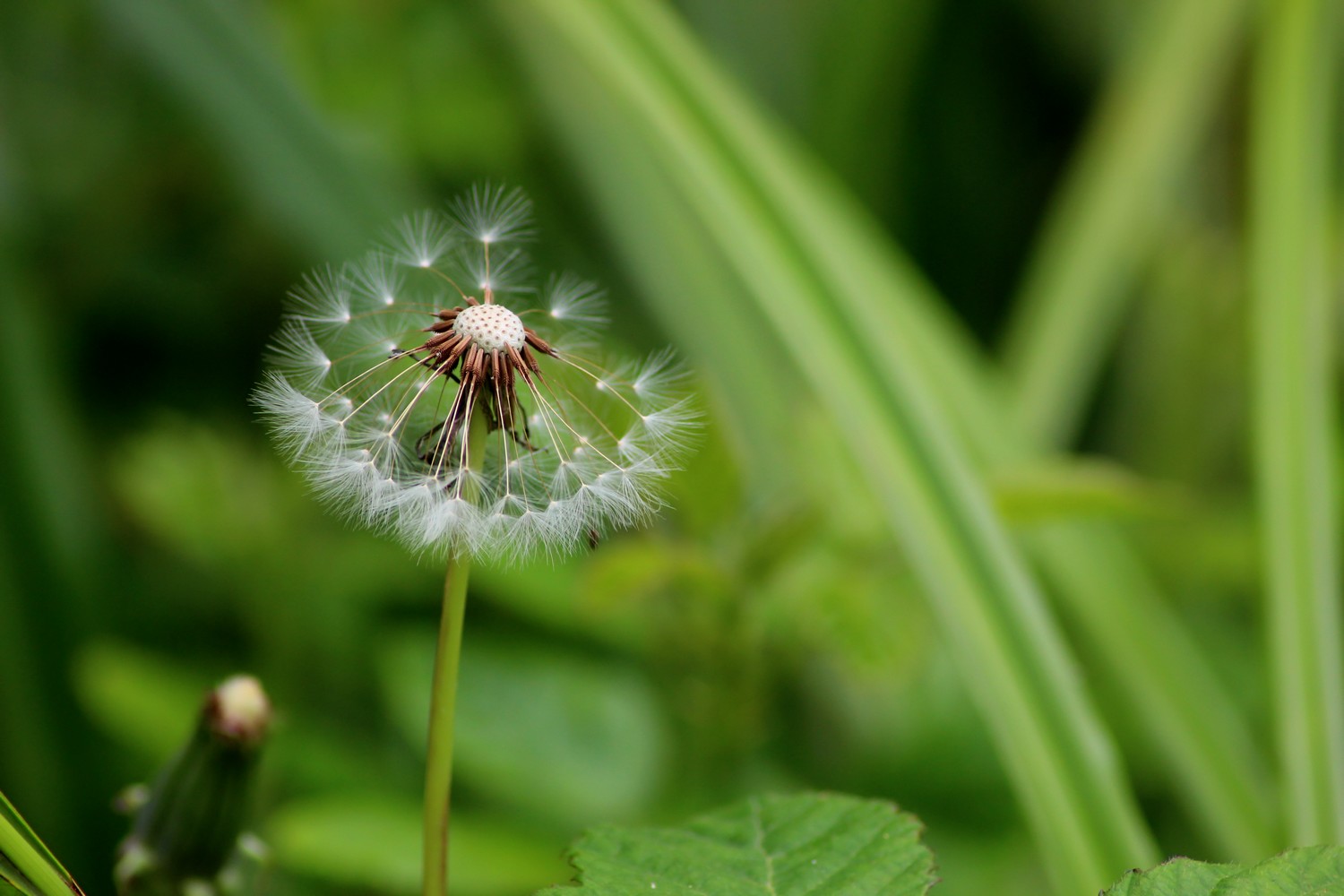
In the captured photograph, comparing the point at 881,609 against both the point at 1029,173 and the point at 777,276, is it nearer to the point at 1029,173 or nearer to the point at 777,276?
the point at 777,276

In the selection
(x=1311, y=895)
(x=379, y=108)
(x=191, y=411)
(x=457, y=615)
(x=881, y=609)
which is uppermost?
(x=379, y=108)

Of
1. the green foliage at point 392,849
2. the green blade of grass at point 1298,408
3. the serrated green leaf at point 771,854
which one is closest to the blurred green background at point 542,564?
the green foliage at point 392,849

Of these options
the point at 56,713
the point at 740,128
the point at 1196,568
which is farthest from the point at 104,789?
the point at 1196,568

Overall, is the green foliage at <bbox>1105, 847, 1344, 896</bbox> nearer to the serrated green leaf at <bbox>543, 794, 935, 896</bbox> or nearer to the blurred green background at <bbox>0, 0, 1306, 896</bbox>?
the serrated green leaf at <bbox>543, 794, 935, 896</bbox>

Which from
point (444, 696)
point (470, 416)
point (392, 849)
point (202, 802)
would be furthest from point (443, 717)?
point (392, 849)

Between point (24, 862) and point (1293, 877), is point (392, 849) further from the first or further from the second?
point (1293, 877)

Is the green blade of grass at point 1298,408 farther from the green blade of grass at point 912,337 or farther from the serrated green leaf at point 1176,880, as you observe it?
the serrated green leaf at point 1176,880
